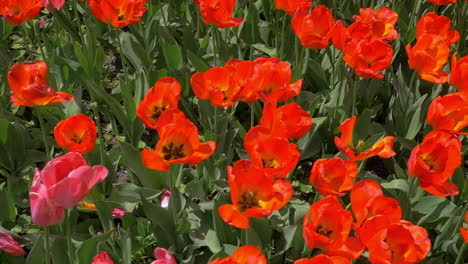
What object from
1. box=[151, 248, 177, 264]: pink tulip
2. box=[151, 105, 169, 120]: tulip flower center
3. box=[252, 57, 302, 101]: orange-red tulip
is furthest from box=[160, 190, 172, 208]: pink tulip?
box=[151, 248, 177, 264]: pink tulip

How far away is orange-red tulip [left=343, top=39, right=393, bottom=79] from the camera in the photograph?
196cm

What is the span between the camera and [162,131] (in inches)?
62.7

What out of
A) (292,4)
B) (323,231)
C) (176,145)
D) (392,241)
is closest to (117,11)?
(292,4)

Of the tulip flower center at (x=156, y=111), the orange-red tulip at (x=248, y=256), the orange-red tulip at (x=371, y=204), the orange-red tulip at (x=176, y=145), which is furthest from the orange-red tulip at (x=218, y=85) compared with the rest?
the orange-red tulip at (x=248, y=256)

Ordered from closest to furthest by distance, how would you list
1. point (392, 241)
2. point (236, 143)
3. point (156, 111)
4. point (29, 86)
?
point (392, 241)
point (29, 86)
point (156, 111)
point (236, 143)

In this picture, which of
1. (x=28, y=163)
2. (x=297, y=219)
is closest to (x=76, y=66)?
(x=28, y=163)

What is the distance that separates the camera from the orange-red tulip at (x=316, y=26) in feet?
→ 7.00

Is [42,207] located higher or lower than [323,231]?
higher

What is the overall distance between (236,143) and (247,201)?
0.83 m

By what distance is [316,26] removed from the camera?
216 centimetres

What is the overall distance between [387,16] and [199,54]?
0.82 metres

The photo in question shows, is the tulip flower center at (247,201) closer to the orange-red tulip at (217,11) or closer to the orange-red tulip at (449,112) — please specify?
the orange-red tulip at (449,112)

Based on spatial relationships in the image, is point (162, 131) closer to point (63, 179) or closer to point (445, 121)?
point (63, 179)

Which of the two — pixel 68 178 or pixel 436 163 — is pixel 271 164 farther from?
pixel 68 178
